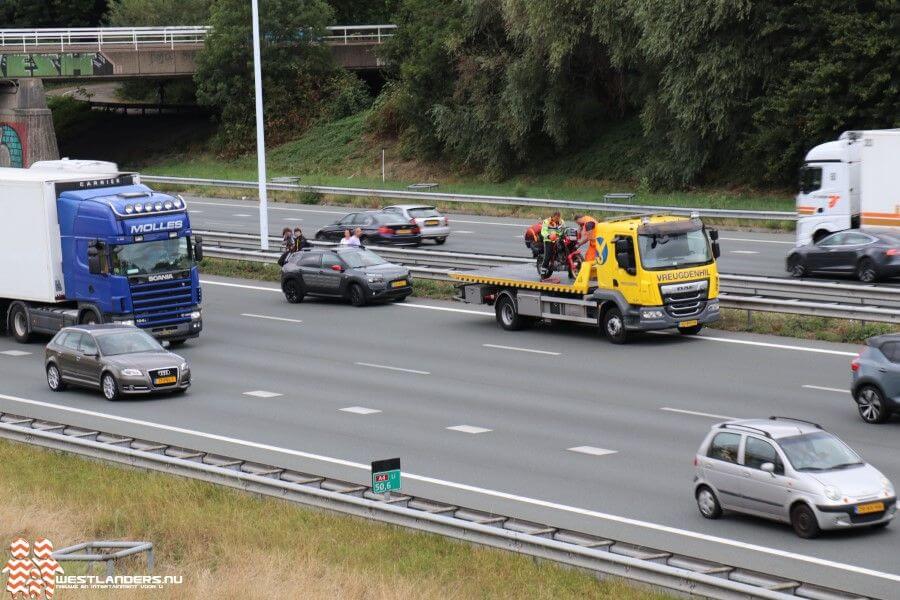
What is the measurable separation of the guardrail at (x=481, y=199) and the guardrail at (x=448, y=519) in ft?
92.4

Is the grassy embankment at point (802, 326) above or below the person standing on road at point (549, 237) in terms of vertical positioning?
below

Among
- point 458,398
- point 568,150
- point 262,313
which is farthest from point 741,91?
point 458,398

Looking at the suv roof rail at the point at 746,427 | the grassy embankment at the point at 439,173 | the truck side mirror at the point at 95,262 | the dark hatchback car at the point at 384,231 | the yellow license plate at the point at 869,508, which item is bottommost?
the yellow license plate at the point at 869,508

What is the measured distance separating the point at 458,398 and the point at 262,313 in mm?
12409

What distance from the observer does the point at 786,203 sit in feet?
180

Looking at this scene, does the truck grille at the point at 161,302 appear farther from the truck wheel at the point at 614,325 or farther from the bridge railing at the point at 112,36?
the bridge railing at the point at 112,36

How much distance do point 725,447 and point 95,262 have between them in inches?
696

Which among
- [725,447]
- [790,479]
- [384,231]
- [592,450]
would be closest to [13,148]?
[384,231]

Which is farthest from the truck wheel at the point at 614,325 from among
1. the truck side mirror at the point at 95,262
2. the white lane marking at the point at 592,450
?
the truck side mirror at the point at 95,262

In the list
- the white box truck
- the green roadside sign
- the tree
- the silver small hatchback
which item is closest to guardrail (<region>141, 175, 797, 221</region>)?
the white box truck

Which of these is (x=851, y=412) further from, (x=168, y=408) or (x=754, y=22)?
(x=754, y=22)

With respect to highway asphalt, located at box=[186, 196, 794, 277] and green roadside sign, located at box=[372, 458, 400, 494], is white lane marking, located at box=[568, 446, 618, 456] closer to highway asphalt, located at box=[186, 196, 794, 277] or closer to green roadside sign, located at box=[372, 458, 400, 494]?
green roadside sign, located at box=[372, 458, 400, 494]

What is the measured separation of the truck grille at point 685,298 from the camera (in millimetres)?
30281

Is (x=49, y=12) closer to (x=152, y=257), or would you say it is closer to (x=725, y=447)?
(x=152, y=257)
